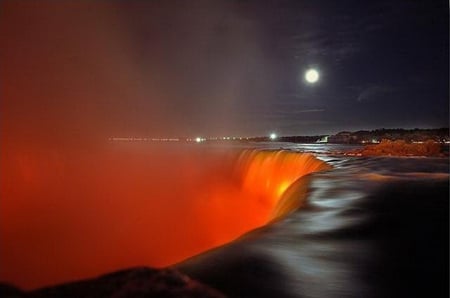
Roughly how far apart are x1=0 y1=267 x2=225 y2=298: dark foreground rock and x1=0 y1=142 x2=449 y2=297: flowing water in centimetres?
130

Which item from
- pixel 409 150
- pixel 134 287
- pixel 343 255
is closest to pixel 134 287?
pixel 134 287

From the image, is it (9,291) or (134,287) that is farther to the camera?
(134,287)

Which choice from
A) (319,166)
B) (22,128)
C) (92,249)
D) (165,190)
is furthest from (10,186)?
(319,166)

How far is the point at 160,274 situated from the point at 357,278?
9.41ft

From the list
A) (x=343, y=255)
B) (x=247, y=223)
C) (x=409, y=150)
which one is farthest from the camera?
(x=247, y=223)

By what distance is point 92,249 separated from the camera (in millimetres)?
24688

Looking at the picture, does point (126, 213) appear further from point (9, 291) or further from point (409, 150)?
point (9, 291)

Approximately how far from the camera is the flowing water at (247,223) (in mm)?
4363

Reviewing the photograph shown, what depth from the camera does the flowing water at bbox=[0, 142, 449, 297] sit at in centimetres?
436

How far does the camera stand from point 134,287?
2.43 m

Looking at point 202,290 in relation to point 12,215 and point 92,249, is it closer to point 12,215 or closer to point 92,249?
point 92,249

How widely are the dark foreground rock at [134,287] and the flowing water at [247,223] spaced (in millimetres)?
1297

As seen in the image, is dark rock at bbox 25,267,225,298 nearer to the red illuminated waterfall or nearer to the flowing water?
the flowing water

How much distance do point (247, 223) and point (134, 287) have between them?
82.8ft
